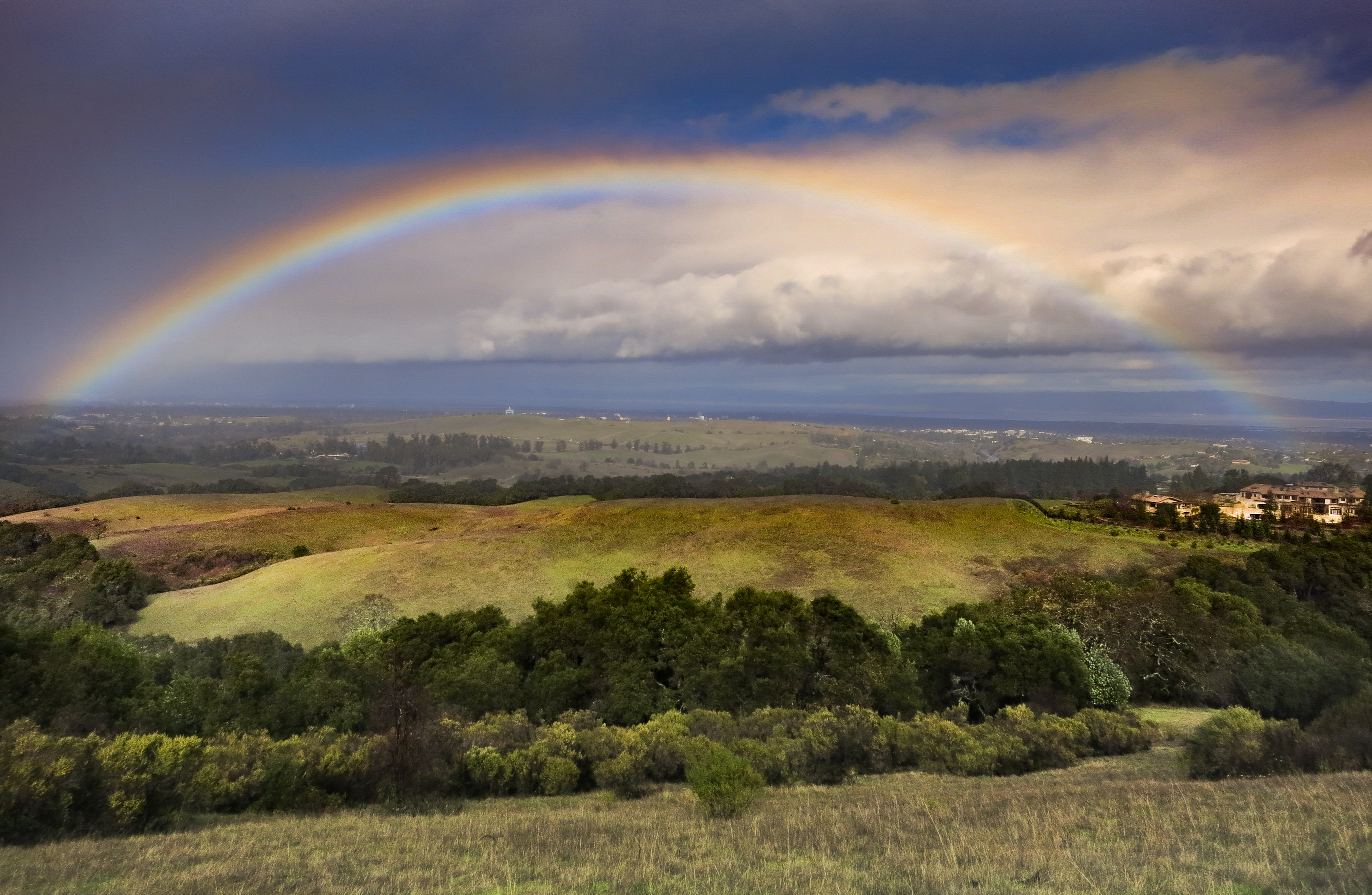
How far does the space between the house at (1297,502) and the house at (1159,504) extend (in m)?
3.67

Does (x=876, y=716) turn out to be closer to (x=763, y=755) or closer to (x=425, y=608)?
(x=763, y=755)

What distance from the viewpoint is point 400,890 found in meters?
10.2

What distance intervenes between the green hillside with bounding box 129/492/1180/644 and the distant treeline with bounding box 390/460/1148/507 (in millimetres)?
18028

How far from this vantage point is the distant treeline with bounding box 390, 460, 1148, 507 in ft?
339

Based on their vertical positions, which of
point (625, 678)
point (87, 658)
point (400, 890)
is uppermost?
point (400, 890)

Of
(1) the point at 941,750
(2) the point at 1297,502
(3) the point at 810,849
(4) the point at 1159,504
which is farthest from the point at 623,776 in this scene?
(2) the point at 1297,502

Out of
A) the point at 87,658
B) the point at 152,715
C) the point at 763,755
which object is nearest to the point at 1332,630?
the point at 763,755

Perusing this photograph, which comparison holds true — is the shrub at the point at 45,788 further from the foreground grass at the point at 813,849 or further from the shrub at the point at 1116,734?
the shrub at the point at 1116,734

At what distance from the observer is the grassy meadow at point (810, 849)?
9.80m

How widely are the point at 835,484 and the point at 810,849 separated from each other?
111 metres

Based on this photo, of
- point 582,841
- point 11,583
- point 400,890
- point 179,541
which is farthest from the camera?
point 179,541

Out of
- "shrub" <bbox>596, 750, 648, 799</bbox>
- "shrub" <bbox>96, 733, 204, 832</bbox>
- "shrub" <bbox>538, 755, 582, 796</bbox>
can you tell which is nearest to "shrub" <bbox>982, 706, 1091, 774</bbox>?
"shrub" <bbox>596, 750, 648, 799</bbox>

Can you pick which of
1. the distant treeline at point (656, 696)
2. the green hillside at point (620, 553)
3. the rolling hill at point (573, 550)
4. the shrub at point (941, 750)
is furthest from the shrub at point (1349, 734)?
the green hillside at point (620, 553)

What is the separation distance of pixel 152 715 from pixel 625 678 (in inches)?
614
